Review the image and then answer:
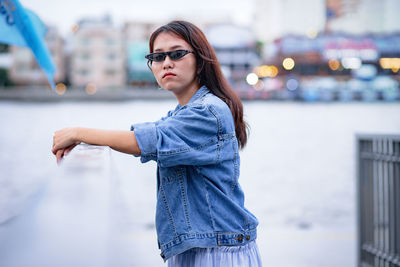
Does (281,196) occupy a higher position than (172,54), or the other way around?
(172,54)

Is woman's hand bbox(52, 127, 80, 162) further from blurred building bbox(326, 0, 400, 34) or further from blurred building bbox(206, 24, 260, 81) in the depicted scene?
blurred building bbox(326, 0, 400, 34)

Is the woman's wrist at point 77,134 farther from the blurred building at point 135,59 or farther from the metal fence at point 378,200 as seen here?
the blurred building at point 135,59

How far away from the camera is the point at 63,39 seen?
8919 cm

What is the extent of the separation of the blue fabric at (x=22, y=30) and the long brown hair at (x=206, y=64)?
1196 mm

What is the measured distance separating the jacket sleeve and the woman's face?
175 mm

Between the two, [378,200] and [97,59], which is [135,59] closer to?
[97,59]

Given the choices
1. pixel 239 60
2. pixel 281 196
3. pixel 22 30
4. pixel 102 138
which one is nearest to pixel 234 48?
pixel 239 60

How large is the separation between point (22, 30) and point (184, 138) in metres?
1.66

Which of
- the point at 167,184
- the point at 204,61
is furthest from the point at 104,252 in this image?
the point at 204,61

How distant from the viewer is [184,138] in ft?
4.27

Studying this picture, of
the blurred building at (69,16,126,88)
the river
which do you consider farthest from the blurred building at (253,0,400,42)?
the river

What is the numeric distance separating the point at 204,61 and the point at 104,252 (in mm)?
759

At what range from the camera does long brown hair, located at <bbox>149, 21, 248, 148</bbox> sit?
4.89ft

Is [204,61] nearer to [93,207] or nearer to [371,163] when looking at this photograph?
[93,207]
